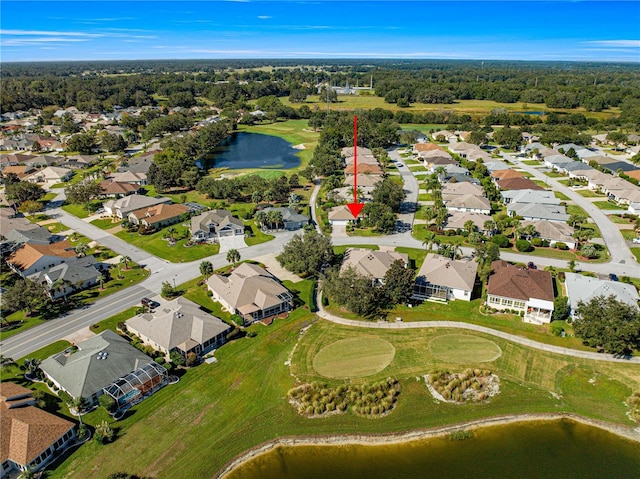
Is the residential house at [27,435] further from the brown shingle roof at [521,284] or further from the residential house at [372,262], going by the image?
the brown shingle roof at [521,284]

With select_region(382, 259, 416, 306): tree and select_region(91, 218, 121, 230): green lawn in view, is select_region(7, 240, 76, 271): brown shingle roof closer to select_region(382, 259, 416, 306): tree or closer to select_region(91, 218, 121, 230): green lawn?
select_region(91, 218, 121, 230): green lawn

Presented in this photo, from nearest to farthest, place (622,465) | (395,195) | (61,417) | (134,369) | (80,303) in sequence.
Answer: (622,465) → (61,417) → (134,369) → (80,303) → (395,195)

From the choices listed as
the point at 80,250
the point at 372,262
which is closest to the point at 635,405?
the point at 372,262

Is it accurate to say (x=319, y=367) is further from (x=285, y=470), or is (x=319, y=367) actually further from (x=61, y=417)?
(x=61, y=417)

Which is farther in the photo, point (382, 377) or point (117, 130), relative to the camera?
point (117, 130)

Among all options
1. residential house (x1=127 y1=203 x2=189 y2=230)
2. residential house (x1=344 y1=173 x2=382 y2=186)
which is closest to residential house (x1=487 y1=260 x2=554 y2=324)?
residential house (x1=344 y1=173 x2=382 y2=186)

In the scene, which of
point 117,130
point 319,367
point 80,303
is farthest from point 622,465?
point 117,130
